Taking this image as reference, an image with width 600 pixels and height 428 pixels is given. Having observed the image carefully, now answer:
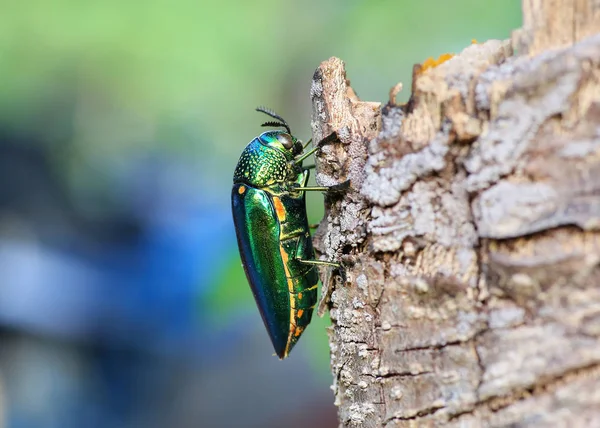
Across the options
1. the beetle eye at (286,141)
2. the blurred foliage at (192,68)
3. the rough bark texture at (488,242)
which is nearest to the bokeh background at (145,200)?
the blurred foliage at (192,68)

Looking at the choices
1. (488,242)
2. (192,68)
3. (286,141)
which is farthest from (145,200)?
(488,242)

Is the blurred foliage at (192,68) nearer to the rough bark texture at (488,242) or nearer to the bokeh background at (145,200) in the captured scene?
the bokeh background at (145,200)

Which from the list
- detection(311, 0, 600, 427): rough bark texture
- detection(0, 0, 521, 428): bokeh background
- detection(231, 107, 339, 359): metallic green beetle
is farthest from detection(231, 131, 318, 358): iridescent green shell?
detection(0, 0, 521, 428): bokeh background

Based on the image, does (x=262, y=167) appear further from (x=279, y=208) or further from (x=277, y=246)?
(x=277, y=246)

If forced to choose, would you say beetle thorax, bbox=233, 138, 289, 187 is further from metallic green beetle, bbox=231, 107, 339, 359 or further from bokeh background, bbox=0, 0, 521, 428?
bokeh background, bbox=0, 0, 521, 428

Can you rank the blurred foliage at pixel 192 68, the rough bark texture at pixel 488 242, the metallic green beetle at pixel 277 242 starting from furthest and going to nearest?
the blurred foliage at pixel 192 68
the metallic green beetle at pixel 277 242
the rough bark texture at pixel 488 242

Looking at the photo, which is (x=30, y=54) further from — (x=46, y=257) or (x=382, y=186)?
(x=382, y=186)
